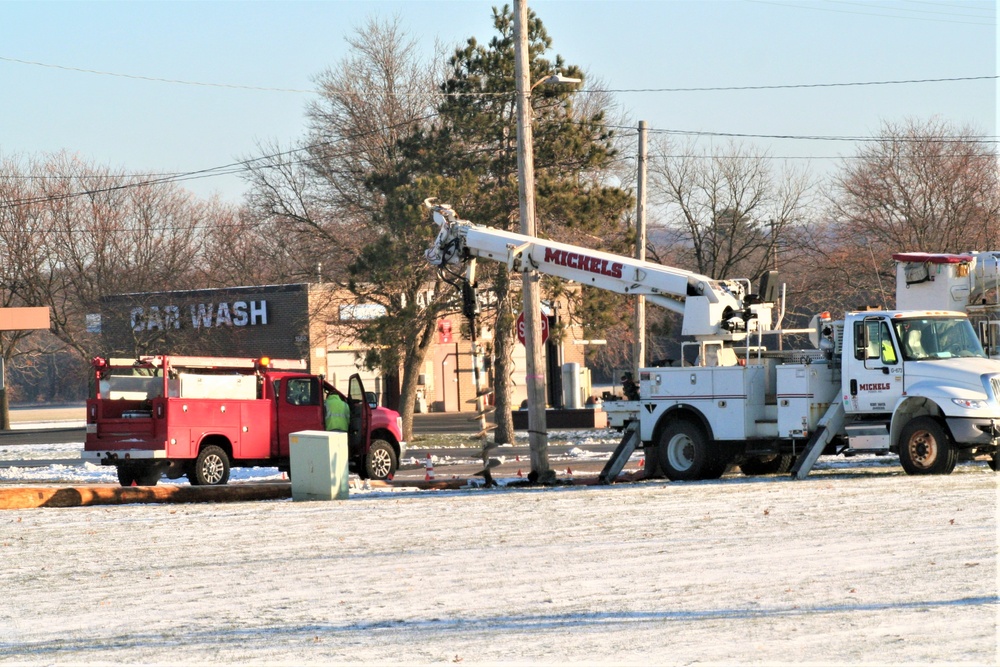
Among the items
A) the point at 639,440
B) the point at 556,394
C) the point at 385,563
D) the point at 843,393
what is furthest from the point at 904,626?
the point at 556,394

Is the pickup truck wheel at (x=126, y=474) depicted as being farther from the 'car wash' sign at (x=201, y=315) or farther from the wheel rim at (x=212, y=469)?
the 'car wash' sign at (x=201, y=315)

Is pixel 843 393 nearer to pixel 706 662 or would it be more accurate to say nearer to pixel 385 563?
pixel 385 563

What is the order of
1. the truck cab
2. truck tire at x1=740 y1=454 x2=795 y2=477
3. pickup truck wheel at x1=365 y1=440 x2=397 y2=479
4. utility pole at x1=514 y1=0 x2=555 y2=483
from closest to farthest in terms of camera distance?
1. the truck cab
2. utility pole at x1=514 y1=0 x2=555 y2=483
3. truck tire at x1=740 y1=454 x2=795 y2=477
4. pickup truck wheel at x1=365 y1=440 x2=397 y2=479

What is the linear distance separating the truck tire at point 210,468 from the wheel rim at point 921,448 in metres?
11.0

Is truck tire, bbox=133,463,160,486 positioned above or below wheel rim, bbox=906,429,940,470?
below

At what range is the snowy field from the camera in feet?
26.8

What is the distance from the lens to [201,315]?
170 feet

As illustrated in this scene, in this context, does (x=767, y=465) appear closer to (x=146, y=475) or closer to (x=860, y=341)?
(x=860, y=341)

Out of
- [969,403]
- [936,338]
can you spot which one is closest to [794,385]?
[936,338]

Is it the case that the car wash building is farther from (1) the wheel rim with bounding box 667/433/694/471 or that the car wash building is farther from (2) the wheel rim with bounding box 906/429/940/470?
(2) the wheel rim with bounding box 906/429/940/470

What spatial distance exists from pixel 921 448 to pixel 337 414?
9.82m

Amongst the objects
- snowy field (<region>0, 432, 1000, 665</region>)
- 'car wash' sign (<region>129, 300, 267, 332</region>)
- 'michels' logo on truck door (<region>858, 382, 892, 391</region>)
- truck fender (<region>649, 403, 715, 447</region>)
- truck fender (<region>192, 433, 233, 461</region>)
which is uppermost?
'car wash' sign (<region>129, 300, 267, 332</region>)

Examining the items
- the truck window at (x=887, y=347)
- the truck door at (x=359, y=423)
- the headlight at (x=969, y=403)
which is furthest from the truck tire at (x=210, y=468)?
the headlight at (x=969, y=403)

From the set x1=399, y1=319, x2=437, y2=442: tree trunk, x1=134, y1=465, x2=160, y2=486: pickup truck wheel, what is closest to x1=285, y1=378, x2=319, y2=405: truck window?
x1=134, y1=465, x2=160, y2=486: pickup truck wheel
